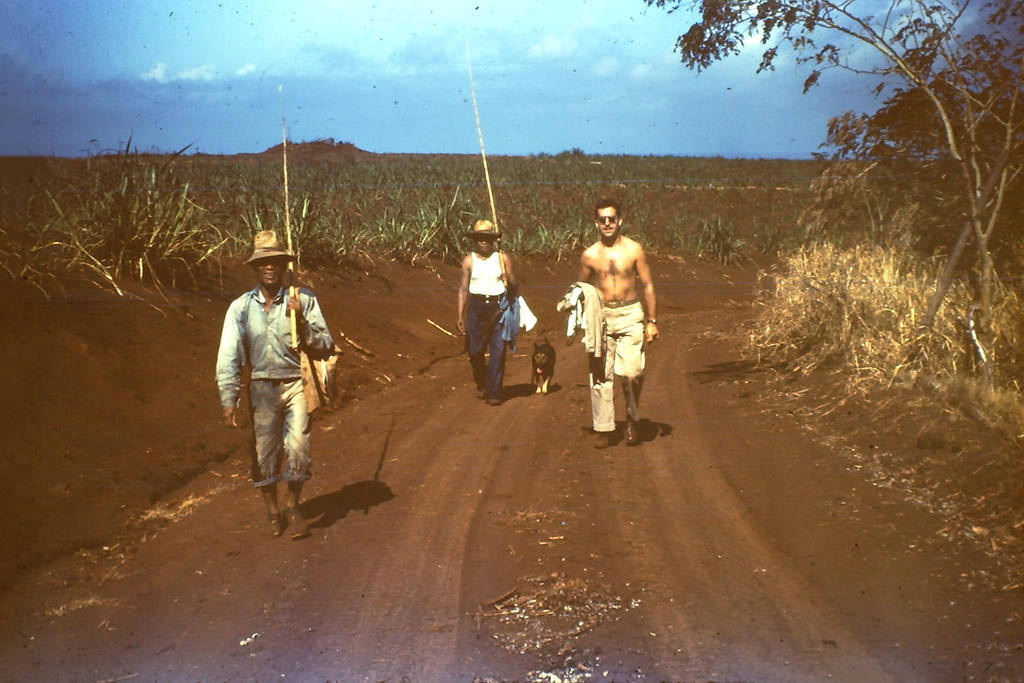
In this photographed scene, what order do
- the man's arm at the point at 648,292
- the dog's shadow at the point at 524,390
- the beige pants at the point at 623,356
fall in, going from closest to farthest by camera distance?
1. the man's arm at the point at 648,292
2. the beige pants at the point at 623,356
3. the dog's shadow at the point at 524,390

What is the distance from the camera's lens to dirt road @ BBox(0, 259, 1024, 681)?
5.12 m

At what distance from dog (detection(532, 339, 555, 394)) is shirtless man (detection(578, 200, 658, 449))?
312 cm

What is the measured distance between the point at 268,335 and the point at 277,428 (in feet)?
2.24

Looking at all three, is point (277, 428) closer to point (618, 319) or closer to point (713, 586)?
point (713, 586)

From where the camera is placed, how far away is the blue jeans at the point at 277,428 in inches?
283

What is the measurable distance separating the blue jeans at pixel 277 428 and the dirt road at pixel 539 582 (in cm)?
47

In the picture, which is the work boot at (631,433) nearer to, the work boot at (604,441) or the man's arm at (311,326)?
the work boot at (604,441)

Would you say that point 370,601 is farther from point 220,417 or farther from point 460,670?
point 220,417

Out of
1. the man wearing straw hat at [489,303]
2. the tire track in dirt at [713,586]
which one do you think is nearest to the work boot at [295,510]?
the tire track in dirt at [713,586]

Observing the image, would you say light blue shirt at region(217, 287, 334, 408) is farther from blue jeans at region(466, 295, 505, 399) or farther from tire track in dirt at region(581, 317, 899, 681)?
→ blue jeans at region(466, 295, 505, 399)

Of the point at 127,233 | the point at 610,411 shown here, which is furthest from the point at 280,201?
the point at 610,411

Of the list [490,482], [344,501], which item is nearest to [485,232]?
[490,482]

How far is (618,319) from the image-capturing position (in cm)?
964

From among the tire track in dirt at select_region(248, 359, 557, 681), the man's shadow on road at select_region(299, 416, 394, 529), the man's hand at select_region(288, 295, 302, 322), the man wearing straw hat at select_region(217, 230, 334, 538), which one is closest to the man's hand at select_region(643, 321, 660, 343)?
the tire track in dirt at select_region(248, 359, 557, 681)
